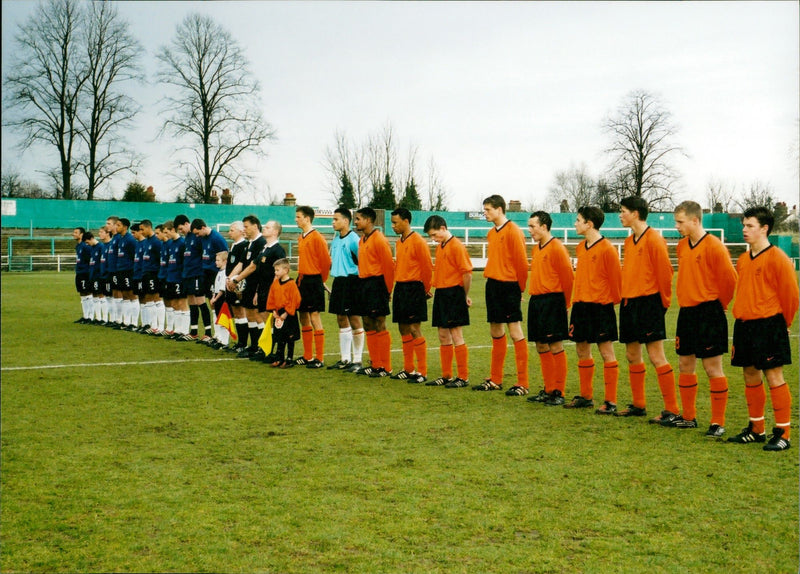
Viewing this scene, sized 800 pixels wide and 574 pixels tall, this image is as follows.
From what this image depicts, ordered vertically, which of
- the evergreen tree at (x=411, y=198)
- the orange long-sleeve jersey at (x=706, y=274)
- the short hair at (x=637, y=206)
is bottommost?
the orange long-sleeve jersey at (x=706, y=274)

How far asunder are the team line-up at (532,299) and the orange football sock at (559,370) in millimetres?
15

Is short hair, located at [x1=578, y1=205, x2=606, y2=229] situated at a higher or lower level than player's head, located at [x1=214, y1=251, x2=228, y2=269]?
higher

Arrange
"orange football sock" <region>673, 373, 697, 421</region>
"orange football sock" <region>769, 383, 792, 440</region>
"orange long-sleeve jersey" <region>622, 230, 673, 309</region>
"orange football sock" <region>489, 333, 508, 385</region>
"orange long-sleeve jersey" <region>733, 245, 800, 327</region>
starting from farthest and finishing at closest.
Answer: "orange football sock" <region>489, 333, 508, 385</region> → "orange long-sleeve jersey" <region>622, 230, 673, 309</region> → "orange football sock" <region>673, 373, 697, 421</region> → "orange football sock" <region>769, 383, 792, 440</region> → "orange long-sleeve jersey" <region>733, 245, 800, 327</region>

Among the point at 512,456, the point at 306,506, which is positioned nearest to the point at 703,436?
the point at 512,456

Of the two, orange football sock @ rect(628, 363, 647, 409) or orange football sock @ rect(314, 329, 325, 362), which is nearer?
orange football sock @ rect(628, 363, 647, 409)

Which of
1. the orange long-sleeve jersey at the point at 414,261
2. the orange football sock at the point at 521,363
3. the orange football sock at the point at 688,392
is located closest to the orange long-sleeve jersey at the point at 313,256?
the orange long-sleeve jersey at the point at 414,261

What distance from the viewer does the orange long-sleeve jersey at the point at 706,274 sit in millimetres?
6594

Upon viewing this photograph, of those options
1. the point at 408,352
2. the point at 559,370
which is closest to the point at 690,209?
the point at 559,370

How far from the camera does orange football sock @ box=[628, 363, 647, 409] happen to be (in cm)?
750

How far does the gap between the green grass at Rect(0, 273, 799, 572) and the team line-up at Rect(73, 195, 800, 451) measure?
49 centimetres

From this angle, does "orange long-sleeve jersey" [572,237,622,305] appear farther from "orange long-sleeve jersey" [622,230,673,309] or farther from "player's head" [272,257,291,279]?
"player's head" [272,257,291,279]

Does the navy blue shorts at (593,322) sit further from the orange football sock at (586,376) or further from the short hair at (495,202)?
the short hair at (495,202)

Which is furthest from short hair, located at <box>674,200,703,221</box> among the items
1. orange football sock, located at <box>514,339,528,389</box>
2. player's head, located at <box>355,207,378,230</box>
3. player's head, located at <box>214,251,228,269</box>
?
player's head, located at <box>214,251,228,269</box>

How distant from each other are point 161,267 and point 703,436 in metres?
10.8
